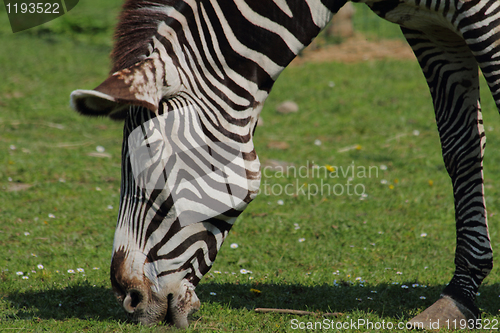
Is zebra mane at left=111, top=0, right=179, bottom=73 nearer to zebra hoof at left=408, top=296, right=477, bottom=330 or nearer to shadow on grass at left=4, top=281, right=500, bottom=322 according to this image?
shadow on grass at left=4, top=281, right=500, bottom=322

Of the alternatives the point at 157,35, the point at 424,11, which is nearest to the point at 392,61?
the point at 424,11

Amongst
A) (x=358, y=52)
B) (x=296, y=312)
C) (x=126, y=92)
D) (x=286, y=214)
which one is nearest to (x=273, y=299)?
(x=296, y=312)

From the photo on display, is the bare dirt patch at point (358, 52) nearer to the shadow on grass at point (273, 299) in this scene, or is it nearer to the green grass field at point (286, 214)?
the green grass field at point (286, 214)

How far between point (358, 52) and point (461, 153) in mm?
9824

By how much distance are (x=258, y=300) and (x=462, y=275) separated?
1.52 m

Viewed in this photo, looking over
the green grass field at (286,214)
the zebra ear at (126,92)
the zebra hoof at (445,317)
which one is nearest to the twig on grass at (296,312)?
the green grass field at (286,214)

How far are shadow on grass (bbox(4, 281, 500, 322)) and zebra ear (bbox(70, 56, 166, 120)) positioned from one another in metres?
1.61

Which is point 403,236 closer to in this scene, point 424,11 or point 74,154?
point 424,11

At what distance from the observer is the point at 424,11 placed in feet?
9.26

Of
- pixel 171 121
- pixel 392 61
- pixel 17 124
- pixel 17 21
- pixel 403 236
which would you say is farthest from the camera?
pixel 17 21

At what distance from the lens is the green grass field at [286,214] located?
356 centimetres

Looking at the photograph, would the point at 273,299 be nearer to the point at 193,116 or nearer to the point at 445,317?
the point at 445,317

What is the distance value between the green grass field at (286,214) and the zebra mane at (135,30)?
Answer: 156 centimetres

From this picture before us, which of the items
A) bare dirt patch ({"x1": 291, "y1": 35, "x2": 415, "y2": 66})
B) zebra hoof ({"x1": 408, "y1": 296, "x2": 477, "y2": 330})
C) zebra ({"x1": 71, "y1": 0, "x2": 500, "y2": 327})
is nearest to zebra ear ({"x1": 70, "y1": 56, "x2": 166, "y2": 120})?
zebra ({"x1": 71, "y1": 0, "x2": 500, "y2": 327})
